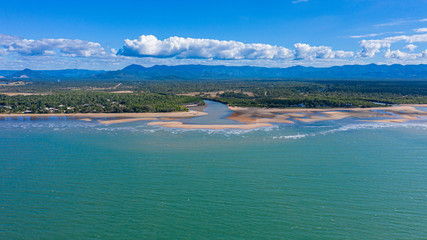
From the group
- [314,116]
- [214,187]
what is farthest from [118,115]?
[214,187]

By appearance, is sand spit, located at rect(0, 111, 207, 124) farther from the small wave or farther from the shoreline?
the small wave

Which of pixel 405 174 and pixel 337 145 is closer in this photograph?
pixel 405 174

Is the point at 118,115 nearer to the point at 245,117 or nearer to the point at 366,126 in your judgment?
the point at 245,117

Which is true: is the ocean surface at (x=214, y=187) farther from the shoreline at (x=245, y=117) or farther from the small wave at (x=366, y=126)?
the shoreline at (x=245, y=117)

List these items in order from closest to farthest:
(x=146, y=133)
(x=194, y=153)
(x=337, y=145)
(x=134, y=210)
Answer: (x=134, y=210) → (x=194, y=153) → (x=337, y=145) → (x=146, y=133)

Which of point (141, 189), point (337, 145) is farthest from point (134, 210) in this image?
point (337, 145)

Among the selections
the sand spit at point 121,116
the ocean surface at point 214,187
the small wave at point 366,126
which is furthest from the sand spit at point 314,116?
the ocean surface at point 214,187

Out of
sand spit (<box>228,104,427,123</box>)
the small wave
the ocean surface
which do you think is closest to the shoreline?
sand spit (<box>228,104,427,123</box>)

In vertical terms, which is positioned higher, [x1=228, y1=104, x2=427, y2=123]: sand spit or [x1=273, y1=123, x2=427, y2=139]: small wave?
[x1=228, y1=104, x2=427, y2=123]: sand spit

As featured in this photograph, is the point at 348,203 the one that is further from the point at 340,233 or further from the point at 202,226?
the point at 202,226
